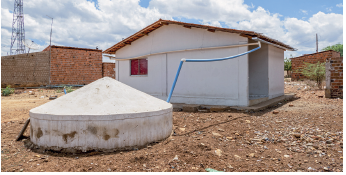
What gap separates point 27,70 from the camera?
16.0 m

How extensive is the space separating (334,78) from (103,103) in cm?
938

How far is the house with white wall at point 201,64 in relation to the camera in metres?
7.53

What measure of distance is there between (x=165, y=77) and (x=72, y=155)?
5832 mm

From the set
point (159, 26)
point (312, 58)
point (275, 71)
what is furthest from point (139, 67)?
point (312, 58)

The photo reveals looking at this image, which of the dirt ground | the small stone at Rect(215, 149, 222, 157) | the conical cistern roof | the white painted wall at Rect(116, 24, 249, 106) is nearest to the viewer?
the dirt ground

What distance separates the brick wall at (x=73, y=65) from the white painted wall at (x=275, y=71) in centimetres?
1300

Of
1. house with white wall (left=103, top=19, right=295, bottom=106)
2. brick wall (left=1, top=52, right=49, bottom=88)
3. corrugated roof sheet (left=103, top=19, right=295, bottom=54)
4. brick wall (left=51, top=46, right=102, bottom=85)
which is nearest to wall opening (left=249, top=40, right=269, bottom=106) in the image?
house with white wall (left=103, top=19, right=295, bottom=106)

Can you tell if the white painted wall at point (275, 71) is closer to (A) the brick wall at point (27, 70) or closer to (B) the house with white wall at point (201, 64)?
(B) the house with white wall at point (201, 64)

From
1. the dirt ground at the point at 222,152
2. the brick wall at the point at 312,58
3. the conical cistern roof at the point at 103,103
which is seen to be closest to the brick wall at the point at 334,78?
the dirt ground at the point at 222,152

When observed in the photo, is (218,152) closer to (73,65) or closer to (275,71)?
(275,71)

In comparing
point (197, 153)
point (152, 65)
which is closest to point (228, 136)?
point (197, 153)

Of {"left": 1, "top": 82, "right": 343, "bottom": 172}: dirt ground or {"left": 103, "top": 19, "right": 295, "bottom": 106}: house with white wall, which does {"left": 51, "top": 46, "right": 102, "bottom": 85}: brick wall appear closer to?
{"left": 103, "top": 19, "right": 295, "bottom": 106}: house with white wall

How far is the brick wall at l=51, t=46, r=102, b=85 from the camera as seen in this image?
16.0 m

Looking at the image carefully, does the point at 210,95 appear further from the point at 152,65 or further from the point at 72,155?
the point at 72,155
